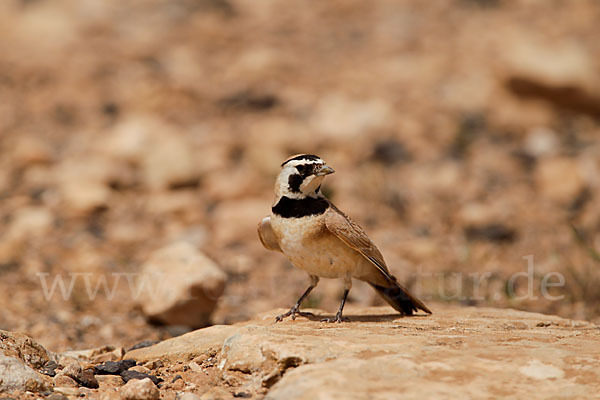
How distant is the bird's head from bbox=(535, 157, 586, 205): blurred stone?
6.27 m

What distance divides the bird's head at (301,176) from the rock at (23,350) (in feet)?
6.81

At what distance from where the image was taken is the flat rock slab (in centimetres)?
358

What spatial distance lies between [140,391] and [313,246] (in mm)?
1814

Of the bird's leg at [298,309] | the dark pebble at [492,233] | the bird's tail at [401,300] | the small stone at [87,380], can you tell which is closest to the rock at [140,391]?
the small stone at [87,380]

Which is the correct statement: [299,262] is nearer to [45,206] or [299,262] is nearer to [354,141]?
[45,206]

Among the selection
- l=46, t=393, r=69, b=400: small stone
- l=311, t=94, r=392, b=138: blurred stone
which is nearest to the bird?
l=46, t=393, r=69, b=400: small stone

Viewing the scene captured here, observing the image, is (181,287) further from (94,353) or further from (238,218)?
(238,218)

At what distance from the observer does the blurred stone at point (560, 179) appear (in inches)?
411

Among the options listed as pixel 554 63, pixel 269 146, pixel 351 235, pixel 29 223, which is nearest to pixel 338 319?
pixel 351 235

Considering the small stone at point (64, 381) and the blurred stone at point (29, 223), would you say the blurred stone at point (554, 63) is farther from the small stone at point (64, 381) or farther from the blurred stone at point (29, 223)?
the small stone at point (64, 381)

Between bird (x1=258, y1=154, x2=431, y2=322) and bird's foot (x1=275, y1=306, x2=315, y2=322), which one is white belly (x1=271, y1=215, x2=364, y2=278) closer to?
bird (x1=258, y1=154, x2=431, y2=322)

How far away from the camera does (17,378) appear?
4.08 m

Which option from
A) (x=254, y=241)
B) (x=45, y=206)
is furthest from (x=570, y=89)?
(x=45, y=206)

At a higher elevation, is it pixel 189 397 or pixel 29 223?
pixel 29 223
